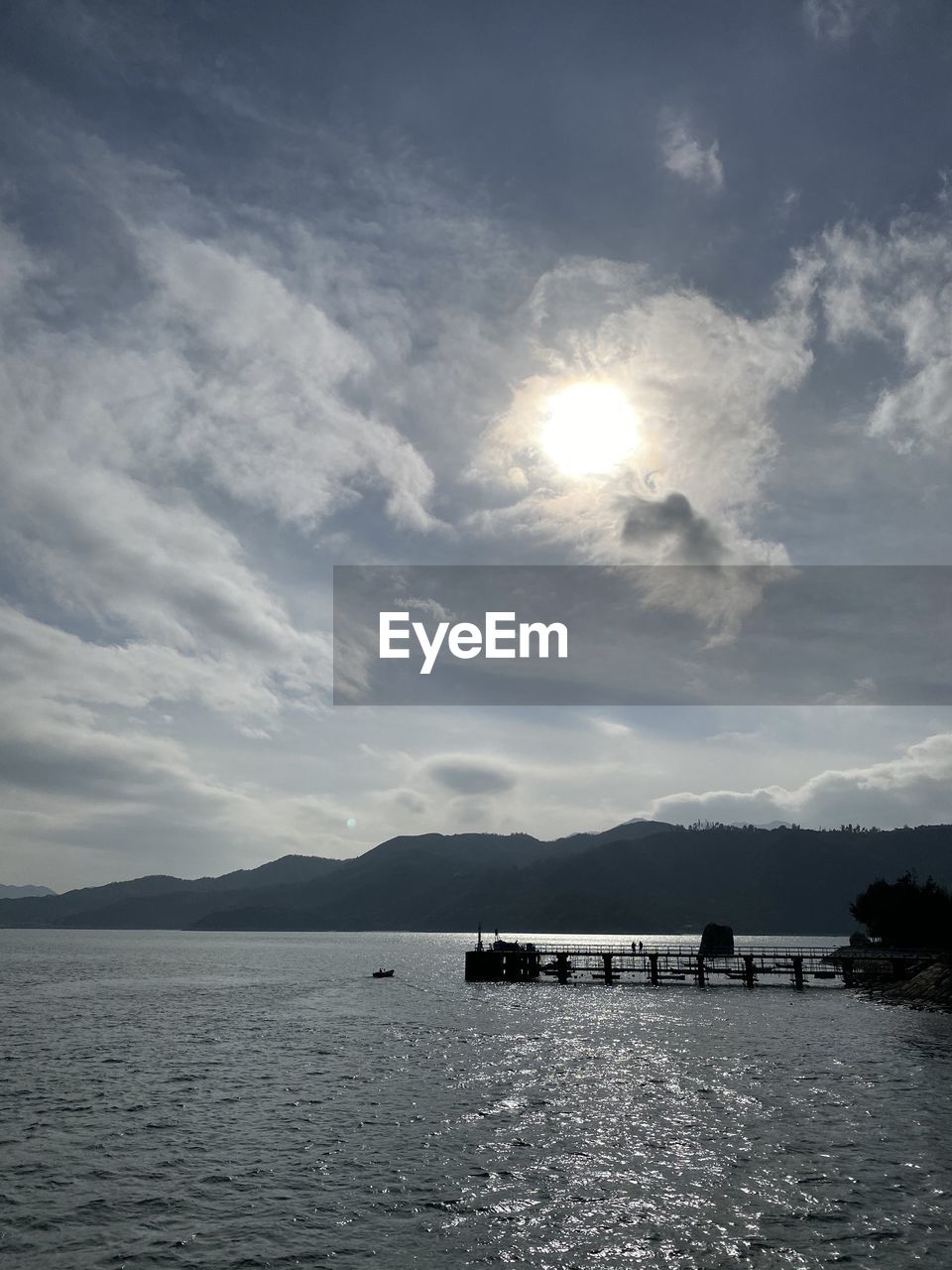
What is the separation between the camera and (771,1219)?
27672 millimetres

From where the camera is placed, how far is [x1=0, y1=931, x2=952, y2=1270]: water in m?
26.2

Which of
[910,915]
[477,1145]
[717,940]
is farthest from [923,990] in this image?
[477,1145]

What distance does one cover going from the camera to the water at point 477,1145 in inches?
1032

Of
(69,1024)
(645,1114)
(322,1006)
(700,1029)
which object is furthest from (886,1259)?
(322,1006)

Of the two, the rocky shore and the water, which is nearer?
the water

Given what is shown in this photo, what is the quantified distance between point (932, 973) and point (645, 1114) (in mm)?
79218

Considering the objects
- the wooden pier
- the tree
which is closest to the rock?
the wooden pier

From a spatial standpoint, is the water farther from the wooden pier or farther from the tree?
the tree

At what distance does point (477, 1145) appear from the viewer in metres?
36.9

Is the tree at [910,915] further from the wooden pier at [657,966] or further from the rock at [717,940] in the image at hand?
the rock at [717,940]

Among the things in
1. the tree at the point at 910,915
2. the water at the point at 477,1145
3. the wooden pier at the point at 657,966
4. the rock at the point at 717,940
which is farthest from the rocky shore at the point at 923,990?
the rock at the point at 717,940

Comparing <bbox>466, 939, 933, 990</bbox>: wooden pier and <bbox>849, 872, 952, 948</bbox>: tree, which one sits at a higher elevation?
<bbox>849, 872, 952, 948</bbox>: tree

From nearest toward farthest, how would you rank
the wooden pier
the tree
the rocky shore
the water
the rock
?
1. the water
2. the rocky shore
3. the wooden pier
4. the tree
5. the rock

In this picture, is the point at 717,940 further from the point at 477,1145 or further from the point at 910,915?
the point at 477,1145
